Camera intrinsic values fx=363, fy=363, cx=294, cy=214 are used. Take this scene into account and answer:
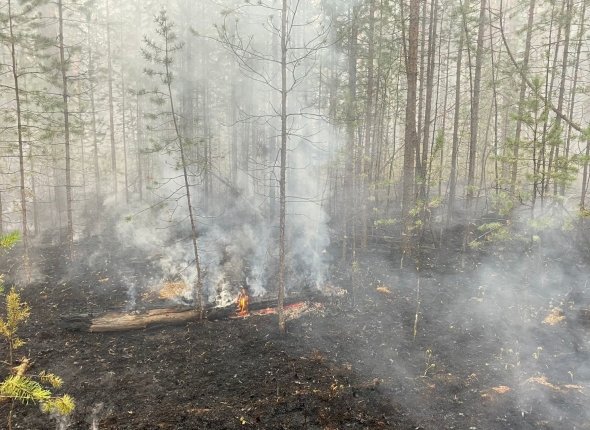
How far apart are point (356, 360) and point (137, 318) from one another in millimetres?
6368

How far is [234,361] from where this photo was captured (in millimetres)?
9008

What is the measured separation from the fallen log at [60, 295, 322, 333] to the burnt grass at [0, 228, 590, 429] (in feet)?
0.67

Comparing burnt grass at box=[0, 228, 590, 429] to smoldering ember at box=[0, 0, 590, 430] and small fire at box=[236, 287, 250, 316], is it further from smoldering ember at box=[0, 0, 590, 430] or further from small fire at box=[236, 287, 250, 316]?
small fire at box=[236, 287, 250, 316]

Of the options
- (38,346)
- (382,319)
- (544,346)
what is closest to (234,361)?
(382,319)

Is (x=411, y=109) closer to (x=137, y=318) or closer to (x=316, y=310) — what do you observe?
(x=316, y=310)

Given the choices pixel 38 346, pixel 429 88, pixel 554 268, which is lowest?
pixel 38 346

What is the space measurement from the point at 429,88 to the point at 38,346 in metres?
16.1

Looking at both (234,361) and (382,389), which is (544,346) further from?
(234,361)

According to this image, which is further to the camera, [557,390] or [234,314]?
[234,314]

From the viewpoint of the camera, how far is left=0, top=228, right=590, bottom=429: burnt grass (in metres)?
7.00

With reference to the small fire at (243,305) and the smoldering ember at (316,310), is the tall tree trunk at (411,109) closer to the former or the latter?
the smoldering ember at (316,310)

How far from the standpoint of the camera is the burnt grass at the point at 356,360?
23.0 feet

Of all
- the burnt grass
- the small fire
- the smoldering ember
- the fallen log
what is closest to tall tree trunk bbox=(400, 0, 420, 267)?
the smoldering ember

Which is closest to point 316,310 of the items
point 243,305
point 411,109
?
point 243,305
